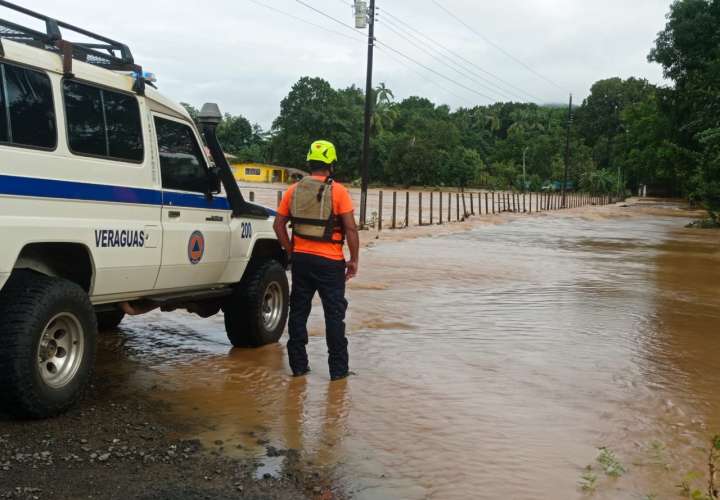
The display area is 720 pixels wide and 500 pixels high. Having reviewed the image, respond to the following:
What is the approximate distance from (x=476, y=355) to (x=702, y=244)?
67.2ft

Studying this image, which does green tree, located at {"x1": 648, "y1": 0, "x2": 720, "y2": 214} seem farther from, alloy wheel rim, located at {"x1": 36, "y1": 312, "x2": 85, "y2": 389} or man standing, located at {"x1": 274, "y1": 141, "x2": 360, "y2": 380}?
alloy wheel rim, located at {"x1": 36, "y1": 312, "x2": 85, "y2": 389}

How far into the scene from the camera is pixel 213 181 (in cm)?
645

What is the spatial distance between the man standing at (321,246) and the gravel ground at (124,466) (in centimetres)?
154

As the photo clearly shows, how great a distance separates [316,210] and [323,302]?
29.1 inches

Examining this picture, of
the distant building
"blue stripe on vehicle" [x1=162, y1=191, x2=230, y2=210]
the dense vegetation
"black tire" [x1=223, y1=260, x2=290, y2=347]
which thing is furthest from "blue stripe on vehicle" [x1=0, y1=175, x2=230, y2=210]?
the distant building

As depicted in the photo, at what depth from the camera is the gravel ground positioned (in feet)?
12.5

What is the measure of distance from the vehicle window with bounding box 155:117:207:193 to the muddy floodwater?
1524mm

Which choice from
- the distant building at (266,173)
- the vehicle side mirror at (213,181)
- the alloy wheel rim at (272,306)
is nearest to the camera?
the vehicle side mirror at (213,181)

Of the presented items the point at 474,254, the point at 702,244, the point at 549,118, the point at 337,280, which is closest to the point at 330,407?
the point at 337,280

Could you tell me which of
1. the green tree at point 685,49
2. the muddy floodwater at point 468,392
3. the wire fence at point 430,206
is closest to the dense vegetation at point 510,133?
the green tree at point 685,49

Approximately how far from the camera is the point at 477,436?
4.98 metres

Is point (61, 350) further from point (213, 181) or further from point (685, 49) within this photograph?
point (685, 49)

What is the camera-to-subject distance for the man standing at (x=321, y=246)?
19.5 feet

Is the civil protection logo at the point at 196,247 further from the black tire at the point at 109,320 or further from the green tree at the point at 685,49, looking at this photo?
the green tree at the point at 685,49
